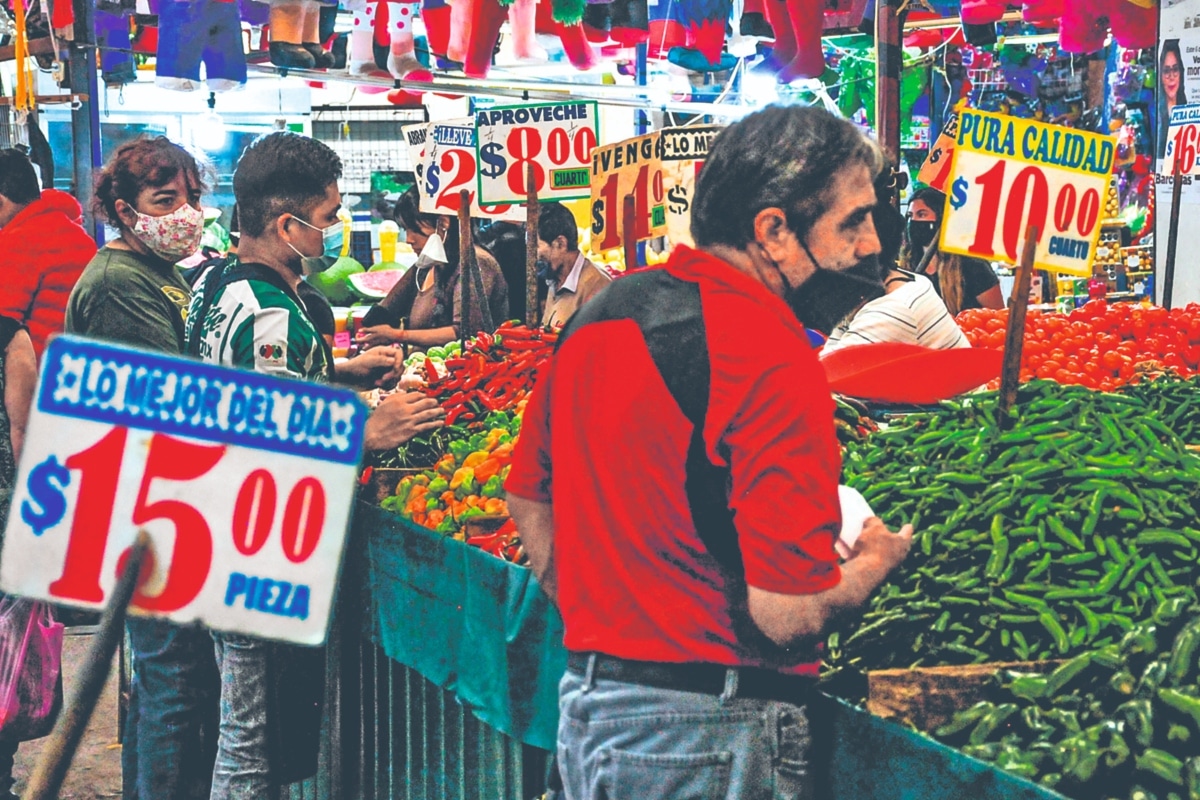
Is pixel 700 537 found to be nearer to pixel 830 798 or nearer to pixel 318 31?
pixel 830 798

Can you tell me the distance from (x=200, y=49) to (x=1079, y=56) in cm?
875

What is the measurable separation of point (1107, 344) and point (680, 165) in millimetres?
2276

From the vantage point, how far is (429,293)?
29.0 ft

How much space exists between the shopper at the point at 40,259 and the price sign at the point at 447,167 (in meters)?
3.09

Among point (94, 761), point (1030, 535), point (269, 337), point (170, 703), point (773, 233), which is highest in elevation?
point (773, 233)

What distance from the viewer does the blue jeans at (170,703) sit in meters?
4.06

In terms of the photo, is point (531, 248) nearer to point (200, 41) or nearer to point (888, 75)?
point (888, 75)

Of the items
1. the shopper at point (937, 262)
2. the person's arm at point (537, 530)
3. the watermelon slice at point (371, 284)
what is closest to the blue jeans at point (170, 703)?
the person's arm at point (537, 530)

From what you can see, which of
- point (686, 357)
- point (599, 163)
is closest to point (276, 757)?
point (686, 357)

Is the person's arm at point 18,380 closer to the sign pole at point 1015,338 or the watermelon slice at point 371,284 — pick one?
the sign pole at point 1015,338

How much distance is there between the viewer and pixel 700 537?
215cm

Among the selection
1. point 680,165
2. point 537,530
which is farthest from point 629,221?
point 537,530

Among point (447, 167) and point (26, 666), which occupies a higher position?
point (447, 167)

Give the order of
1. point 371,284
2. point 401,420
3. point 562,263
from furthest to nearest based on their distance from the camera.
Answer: point 371,284 → point 562,263 → point 401,420
